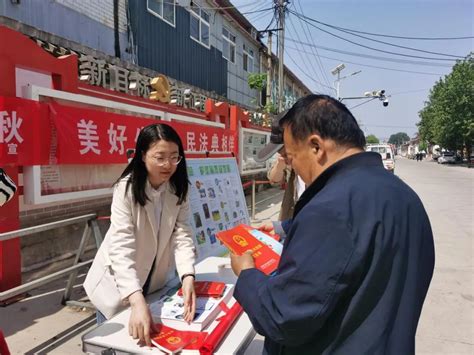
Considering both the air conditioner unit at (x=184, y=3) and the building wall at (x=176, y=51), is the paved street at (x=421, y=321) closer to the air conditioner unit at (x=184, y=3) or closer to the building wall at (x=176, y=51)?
the building wall at (x=176, y=51)

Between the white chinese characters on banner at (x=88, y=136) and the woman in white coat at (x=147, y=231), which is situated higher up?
the white chinese characters on banner at (x=88, y=136)

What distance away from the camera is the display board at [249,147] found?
9266 millimetres

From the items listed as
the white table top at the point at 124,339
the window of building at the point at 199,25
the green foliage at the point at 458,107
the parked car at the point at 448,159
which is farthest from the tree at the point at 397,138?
the white table top at the point at 124,339

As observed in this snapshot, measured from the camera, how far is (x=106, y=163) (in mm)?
4523

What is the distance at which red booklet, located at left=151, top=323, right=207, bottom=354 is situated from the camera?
4.47ft

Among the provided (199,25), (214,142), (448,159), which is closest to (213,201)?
(214,142)

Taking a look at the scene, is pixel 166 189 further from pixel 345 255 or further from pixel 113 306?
pixel 345 255

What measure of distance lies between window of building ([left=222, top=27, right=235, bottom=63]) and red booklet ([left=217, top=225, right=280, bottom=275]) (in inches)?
456

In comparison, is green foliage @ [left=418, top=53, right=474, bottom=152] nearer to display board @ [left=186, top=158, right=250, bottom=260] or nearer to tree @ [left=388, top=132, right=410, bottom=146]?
display board @ [left=186, top=158, right=250, bottom=260]

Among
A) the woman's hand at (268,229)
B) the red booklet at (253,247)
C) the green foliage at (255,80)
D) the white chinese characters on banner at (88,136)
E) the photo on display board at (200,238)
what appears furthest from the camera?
the green foliage at (255,80)

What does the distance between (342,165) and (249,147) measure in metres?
8.89

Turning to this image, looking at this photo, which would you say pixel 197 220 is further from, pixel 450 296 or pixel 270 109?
pixel 270 109

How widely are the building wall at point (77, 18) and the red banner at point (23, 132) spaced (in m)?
1.81

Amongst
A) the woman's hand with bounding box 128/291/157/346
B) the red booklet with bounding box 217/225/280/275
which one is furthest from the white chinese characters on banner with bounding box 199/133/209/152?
the woman's hand with bounding box 128/291/157/346
